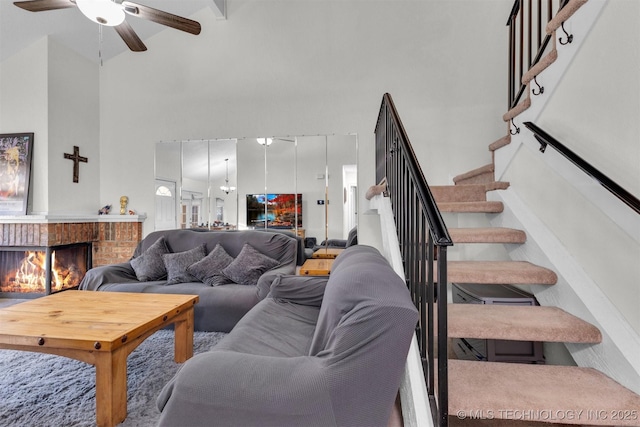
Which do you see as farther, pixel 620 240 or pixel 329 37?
pixel 329 37

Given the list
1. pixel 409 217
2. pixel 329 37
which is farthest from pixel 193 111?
pixel 409 217

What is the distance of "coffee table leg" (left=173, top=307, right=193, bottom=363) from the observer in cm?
227

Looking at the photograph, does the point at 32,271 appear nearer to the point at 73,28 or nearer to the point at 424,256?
the point at 73,28

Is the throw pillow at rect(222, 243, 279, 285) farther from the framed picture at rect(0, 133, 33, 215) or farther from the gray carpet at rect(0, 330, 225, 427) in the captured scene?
the framed picture at rect(0, 133, 33, 215)

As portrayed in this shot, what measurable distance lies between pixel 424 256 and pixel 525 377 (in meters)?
0.69

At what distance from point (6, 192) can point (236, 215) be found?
9.05ft

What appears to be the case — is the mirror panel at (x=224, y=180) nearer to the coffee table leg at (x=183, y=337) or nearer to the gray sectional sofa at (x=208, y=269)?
the gray sectional sofa at (x=208, y=269)

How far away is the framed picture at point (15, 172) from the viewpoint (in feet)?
12.6

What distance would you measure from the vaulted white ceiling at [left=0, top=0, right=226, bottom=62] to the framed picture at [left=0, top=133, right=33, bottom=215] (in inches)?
42.4

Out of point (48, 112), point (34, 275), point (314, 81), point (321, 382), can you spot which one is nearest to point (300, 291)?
point (321, 382)

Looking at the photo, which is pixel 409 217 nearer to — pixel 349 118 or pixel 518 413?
pixel 518 413

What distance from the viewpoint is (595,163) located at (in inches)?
67.1

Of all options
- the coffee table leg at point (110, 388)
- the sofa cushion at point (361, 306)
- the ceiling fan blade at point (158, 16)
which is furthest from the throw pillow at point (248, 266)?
the ceiling fan blade at point (158, 16)

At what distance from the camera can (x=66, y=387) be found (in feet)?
6.34
